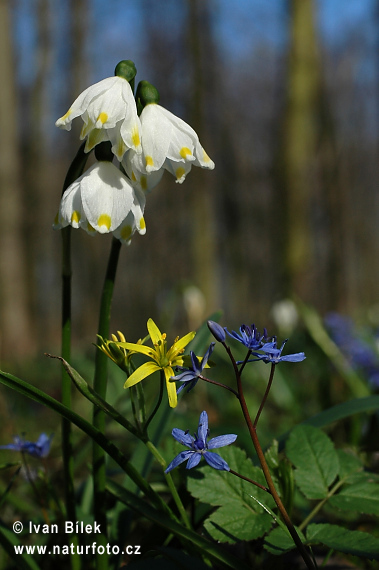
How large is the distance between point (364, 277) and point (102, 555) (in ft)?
58.9

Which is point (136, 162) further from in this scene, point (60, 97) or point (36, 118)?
point (60, 97)

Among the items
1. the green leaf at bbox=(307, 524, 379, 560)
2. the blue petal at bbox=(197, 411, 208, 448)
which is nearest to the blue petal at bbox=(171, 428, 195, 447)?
the blue petal at bbox=(197, 411, 208, 448)

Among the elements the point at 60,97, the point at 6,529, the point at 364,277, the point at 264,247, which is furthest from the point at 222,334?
the point at 364,277

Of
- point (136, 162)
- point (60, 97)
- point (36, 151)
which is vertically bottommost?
point (136, 162)

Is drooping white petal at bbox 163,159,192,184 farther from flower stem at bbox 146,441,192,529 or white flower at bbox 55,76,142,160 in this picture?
flower stem at bbox 146,441,192,529

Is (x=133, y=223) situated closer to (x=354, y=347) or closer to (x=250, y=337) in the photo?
(x=250, y=337)

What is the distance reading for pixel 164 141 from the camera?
33.6 inches

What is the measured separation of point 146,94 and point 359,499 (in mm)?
758

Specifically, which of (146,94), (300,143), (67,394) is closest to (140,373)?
(67,394)

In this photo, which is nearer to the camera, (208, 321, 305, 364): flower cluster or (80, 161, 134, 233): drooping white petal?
(208, 321, 305, 364): flower cluster

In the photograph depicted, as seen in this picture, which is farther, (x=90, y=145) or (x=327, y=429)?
(x=327, y=429)

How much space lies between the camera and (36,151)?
1213 centimetres

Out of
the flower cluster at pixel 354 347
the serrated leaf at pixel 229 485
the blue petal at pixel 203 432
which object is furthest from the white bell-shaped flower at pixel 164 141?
the flower cluster at pixel 354 347

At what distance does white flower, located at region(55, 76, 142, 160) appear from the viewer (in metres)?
0.81
